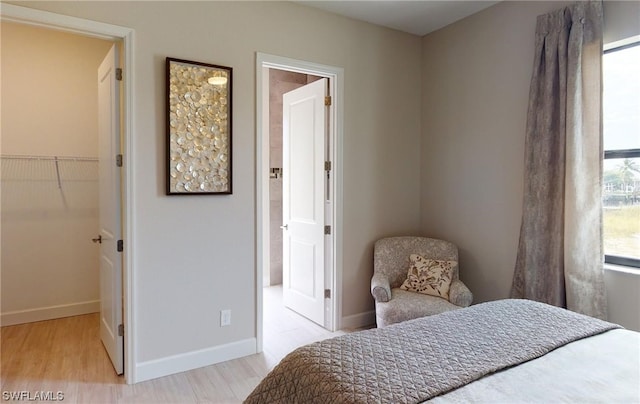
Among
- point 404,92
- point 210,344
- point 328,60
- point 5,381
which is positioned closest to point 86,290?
point 5,381

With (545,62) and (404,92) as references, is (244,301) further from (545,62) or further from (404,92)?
(545,62)

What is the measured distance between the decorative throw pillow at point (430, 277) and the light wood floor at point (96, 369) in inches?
32.1

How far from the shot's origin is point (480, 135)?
3.29 metres

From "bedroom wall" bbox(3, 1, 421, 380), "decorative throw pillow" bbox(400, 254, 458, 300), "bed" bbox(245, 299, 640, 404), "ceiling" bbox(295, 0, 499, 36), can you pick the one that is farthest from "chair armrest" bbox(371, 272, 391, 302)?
"ceiling" bbox(295, 0, 499, 36)

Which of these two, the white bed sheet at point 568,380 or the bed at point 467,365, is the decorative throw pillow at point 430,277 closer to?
the bed at point 467,365

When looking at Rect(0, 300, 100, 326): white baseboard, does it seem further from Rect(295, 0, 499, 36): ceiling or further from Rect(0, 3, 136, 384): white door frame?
Rect(295, 0, 499, 36): ceiling

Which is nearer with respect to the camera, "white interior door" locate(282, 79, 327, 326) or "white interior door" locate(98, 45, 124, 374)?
"white interior door" locate(98, 45, 124, 374)

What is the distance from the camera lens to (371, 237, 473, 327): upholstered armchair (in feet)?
9.54

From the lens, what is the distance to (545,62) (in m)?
2.73

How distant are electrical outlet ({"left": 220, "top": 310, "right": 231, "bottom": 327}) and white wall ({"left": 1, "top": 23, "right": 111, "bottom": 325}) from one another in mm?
1921

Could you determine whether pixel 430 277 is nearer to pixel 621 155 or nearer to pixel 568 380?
pixel 621 155

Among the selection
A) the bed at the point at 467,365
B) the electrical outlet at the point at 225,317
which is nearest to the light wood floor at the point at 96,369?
the electrical outlet at the point at 225,317

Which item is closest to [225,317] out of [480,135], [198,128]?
[198,128]

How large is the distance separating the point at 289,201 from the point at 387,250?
115cm
